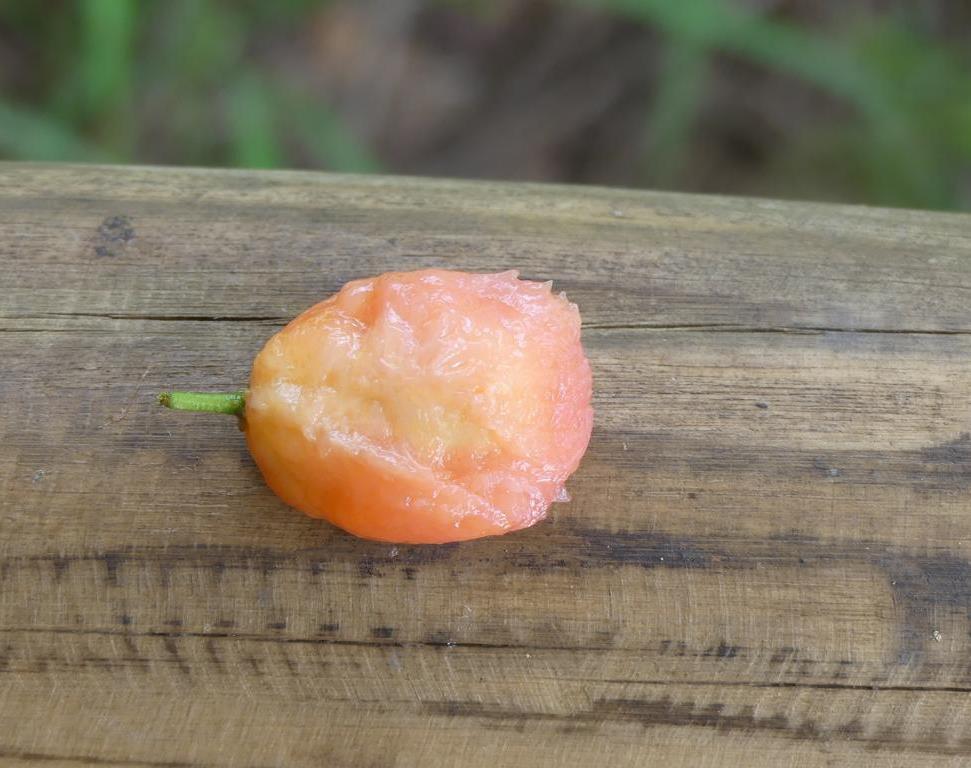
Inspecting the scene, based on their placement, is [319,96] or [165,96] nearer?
[165,96]

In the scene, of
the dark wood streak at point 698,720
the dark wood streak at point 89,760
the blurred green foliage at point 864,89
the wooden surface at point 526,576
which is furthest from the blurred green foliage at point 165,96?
the dark wood streak at point 698,720

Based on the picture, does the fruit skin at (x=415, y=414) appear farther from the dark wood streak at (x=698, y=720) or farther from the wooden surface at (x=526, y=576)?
the dark wood streak at (x=698, y=720)

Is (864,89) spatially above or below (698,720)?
above

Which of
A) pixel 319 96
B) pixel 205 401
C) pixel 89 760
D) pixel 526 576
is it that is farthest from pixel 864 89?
pixel 89 760

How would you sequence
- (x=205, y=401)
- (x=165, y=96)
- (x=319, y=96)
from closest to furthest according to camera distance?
(x=205, y=401)
(x=165, y=96)
(x=319, y=96)

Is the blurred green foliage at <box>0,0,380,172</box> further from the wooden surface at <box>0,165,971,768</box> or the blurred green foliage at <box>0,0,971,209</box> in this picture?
the wooden surface at <box>0,165,971,768</box>

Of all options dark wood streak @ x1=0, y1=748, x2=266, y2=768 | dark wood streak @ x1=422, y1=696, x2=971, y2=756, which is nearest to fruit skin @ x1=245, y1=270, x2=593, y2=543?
dark wood streak @ x1=422, y1=696, x2=971, y2=756

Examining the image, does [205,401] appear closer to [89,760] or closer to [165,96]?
[89,760]
